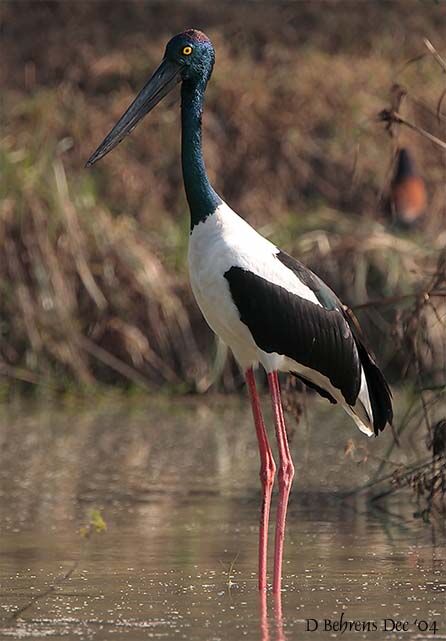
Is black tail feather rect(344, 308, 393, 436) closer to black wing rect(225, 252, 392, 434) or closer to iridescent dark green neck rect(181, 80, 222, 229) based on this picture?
black wing rect(225, 252, 392, 434)

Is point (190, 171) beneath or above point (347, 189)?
beneath

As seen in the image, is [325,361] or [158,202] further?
[158,202]

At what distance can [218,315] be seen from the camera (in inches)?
215

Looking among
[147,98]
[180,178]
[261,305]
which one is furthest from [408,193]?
[261,305]

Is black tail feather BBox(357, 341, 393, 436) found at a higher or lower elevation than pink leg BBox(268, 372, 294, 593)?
higher

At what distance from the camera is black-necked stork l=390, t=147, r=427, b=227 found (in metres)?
11.5

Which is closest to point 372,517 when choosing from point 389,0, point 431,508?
point 431,508

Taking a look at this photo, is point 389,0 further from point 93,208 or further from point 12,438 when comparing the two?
point 12,438

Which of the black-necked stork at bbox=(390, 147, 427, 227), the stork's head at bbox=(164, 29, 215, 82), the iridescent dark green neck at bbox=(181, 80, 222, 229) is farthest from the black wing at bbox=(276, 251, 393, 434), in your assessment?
the black-necked stork at bbox=(390, 147, 427, 227)

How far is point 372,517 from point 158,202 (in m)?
6.31

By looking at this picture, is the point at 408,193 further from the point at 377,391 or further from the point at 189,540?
the point at 189,540

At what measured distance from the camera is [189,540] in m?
5.90

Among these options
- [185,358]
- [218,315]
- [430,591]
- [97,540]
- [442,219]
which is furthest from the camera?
[442,219]

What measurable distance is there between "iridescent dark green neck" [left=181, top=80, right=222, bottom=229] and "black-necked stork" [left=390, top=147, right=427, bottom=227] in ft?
18.5
